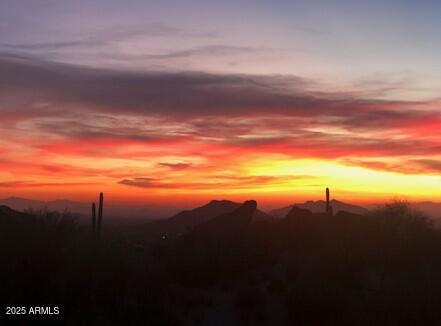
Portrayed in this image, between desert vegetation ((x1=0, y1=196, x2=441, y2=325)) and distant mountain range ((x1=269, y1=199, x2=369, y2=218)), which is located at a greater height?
distant mountain range ((x1=269, y1=199, x2=369, y2=218))

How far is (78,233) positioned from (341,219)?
14.8 m

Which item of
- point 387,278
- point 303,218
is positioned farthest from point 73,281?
point 303,218

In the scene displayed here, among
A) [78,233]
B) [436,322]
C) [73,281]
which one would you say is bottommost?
[436,322]

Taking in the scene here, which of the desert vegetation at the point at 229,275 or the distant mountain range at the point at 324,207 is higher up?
the distant mountain range at the point at 324,207

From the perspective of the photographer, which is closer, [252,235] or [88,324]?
[88,324]

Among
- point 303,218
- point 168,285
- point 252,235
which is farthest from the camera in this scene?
point 303,218

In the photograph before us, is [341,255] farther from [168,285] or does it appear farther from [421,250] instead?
[168,285]

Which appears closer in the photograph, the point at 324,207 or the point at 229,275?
the point at 229,275

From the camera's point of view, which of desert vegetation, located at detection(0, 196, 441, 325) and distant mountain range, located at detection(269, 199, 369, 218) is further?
distant mountain range, located at detection(269, 199, 369, 218)

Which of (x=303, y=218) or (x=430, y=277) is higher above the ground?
(x=303, y=218)

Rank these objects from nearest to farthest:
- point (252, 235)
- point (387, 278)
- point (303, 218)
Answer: point (387, 278) → point (252, 235) → point (303, 218)

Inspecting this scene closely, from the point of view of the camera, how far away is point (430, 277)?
79.6 feet

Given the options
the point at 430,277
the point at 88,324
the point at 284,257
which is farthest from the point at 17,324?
the point at 430,277

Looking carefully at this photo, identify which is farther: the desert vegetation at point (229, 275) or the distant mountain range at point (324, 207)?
the distant mountain range at point (324, 207)
